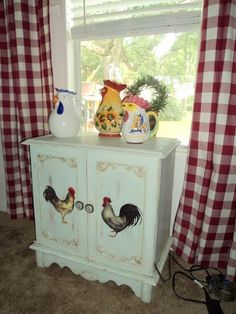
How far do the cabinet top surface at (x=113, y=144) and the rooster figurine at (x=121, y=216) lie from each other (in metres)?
0.26

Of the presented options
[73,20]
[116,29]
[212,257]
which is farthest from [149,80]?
[212,257]

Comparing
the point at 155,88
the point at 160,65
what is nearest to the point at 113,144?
the point at 155,88

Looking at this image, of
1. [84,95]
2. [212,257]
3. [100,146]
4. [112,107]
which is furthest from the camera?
[84,95]

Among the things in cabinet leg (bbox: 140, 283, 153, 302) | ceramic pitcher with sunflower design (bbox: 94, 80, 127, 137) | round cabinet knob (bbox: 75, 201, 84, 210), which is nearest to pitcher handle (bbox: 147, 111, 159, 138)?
ceramic pitcher with sunflower design (bbox: 94, 80, 127, 137)

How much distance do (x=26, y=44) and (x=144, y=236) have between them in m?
1.41

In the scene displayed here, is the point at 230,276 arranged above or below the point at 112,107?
below

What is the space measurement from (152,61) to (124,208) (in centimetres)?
98

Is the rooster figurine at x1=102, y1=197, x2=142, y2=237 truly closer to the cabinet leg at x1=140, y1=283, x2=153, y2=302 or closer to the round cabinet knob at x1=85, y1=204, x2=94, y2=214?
the round cabinet knob at x1=85, y1=204, x2=94, y2=214

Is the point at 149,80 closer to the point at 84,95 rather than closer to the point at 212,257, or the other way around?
the point at 84,95

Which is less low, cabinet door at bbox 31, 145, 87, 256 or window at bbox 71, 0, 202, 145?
window at bbox 71, 0, 202, 145

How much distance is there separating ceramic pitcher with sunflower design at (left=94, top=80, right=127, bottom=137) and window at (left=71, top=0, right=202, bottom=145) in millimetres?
433

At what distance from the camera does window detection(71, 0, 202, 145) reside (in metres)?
1.40

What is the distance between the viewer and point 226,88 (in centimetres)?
116

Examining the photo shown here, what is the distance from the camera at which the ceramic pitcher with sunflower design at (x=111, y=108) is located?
124cm
